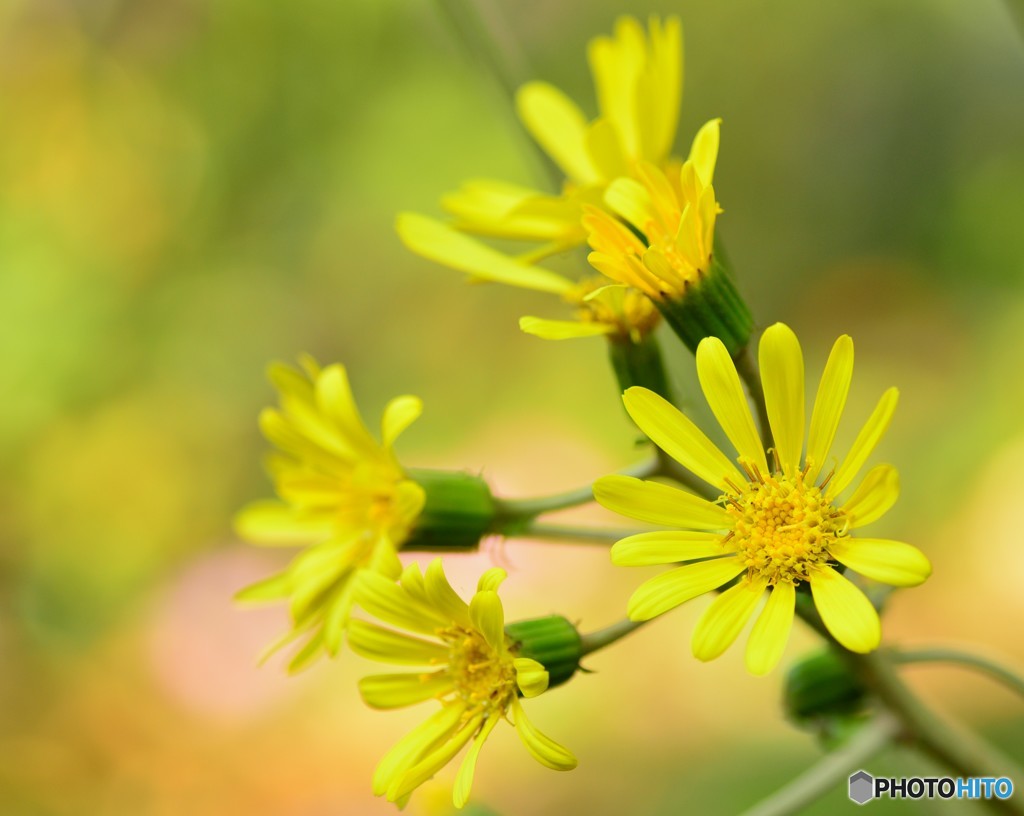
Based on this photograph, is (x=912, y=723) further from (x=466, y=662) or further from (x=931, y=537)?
Result: (x=931, y=537)

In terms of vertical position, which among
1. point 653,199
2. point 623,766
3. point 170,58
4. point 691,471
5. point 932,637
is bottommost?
point 691,471

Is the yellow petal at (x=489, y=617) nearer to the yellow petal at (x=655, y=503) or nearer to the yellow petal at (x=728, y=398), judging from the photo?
the yellow petal at (x=655, y=503)

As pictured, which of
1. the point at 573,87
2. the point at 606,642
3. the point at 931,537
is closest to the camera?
the point at 606,642

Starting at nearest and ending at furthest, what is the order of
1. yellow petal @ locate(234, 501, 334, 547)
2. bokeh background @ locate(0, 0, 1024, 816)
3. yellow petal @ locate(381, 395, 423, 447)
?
1. yellow petal @ locate(381, 395, 423, 447)
2. yellow petal @ locate(234, 501, 334, 547)
3. bokeh background @ locate(0, 0, 1024, 816)

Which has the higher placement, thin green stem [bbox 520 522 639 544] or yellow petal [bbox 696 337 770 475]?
yellow petal [bbox 696 337 770 475]

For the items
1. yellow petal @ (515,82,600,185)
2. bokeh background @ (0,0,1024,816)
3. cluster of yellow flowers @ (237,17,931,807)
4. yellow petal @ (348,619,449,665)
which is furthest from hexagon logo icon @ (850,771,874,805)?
bokeh background @ (0,0,1024,816)

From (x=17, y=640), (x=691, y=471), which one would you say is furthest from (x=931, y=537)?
(x=17, y=640)

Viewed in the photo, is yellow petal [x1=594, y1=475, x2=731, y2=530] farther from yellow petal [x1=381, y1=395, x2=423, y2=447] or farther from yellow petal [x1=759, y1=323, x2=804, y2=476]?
yellow petal [x1=381, y1=395, x2=423, y2=447]
